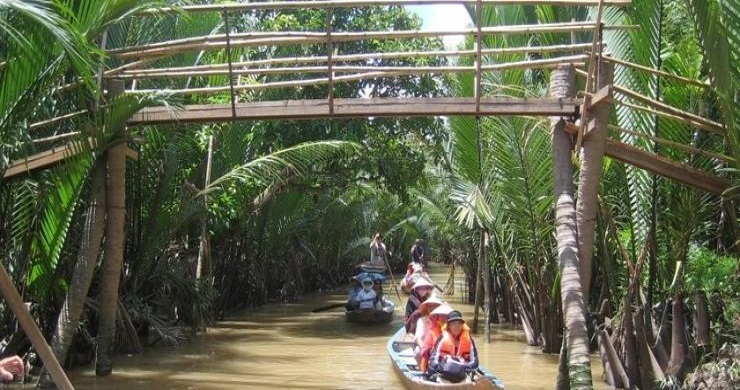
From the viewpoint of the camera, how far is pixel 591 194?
7887 mm

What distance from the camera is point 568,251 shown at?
783cm

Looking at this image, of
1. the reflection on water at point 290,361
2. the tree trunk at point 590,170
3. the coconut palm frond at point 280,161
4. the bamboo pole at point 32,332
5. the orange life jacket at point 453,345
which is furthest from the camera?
the coconut palm frond at point 280,161

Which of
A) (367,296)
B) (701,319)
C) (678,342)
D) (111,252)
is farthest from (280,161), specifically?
(701,319)

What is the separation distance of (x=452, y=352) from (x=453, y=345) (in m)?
0.08

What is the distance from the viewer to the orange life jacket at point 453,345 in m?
8.80

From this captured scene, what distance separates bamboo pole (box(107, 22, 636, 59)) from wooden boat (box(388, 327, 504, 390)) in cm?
332

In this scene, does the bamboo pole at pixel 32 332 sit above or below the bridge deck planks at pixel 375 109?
below

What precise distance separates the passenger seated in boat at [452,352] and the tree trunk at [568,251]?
125 centimetres

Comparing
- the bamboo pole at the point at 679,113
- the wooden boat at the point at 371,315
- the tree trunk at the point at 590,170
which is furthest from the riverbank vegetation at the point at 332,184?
the wooden boat at the point at 371,315

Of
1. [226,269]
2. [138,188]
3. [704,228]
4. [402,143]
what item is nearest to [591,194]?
[704,228]

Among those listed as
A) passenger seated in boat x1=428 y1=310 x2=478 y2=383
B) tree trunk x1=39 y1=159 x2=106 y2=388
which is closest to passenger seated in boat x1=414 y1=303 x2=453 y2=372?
passenger seated in boat x1=428 y1=310 x2=478 y2=383

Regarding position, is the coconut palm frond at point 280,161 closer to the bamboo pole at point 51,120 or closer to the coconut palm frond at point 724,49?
the bamboo pole at point 51,120

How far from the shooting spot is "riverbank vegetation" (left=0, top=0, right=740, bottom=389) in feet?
23.9

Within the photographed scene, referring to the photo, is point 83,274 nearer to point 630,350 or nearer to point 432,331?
point 432,331
